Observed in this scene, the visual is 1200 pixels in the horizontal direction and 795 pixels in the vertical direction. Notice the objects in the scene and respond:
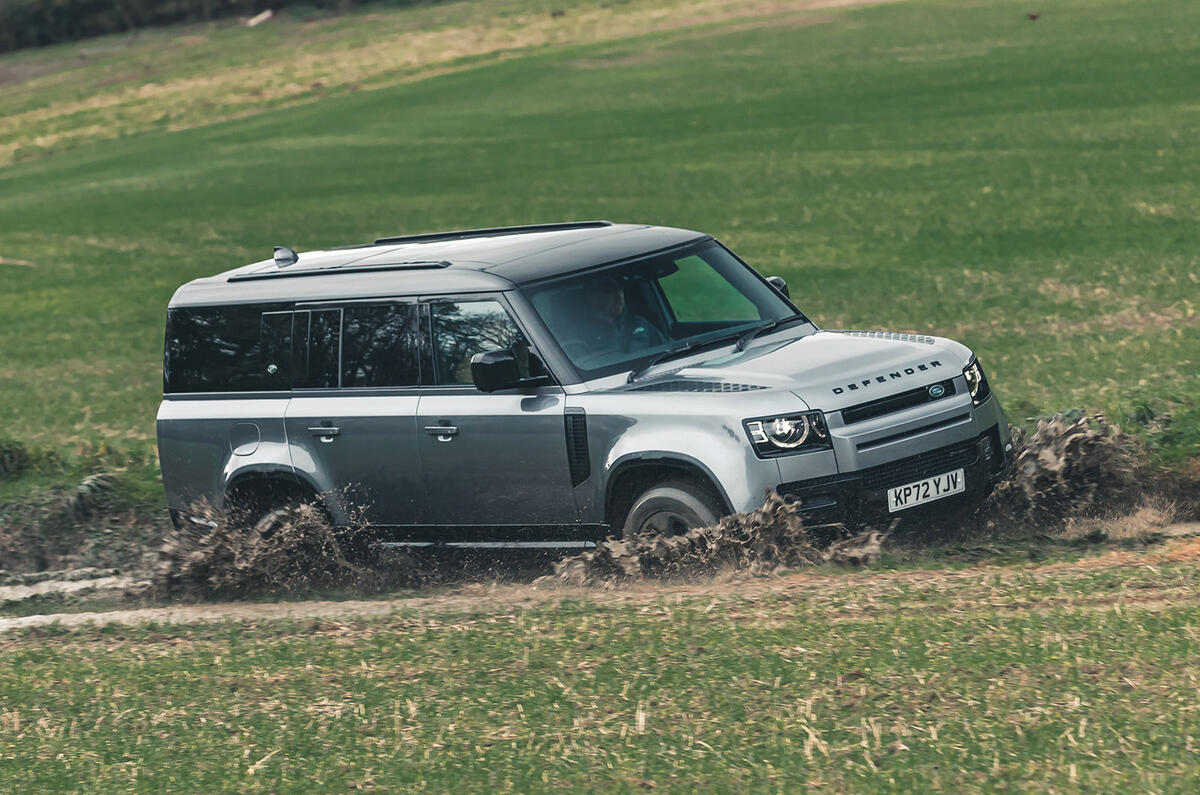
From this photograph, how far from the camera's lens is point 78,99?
58.6 m

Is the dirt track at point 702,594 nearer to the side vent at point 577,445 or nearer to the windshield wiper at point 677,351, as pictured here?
the side vent at point 577,445

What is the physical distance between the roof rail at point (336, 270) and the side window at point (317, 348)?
0.30 meters

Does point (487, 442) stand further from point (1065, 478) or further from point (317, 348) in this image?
point (1065, 478)

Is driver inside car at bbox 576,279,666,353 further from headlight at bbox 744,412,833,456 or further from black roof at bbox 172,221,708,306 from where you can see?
headlight at bbox 744,412,833,456

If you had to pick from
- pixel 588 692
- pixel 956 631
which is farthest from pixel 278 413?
pixel 956 631

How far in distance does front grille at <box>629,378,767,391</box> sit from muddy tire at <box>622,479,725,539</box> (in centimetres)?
47

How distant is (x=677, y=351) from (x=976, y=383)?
1.62 meters

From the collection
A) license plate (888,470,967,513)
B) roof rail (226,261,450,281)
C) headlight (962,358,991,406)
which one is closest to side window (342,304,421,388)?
roof rail (226,261,450,281)

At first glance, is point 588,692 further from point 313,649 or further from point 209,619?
point 209,619

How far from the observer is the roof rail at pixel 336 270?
9.50m

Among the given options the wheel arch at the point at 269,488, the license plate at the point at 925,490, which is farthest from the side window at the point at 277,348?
the license plate at the point at 925,490

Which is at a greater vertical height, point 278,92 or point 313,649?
point 278,92

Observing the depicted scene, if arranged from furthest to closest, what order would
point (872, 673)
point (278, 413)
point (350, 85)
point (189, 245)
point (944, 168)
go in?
point (350, 85) < point (189, 245) < point (944, 168) < point (278, 413) < point (872, 673)

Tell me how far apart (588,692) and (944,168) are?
20.1m
